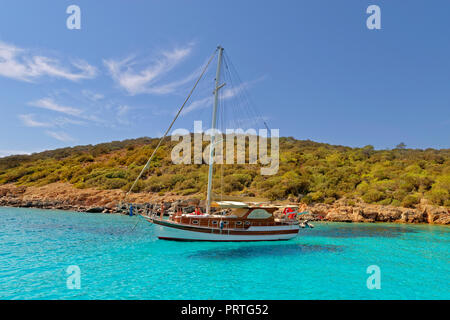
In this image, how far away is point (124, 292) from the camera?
9.24 m

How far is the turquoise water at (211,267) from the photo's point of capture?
9.67 metres

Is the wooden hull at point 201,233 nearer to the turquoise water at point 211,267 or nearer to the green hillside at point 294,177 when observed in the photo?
the turquoise water at point 211,267

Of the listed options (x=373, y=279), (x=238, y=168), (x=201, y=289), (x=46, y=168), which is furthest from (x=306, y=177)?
(x=46, y=168)

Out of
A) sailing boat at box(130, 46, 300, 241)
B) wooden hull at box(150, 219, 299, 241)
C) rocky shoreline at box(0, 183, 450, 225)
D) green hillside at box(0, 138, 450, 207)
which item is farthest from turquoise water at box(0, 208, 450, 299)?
green hillside at box(0, 138, 450, 207)

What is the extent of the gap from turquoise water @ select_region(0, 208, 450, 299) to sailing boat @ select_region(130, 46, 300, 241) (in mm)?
798

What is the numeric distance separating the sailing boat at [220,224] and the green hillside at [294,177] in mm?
21890

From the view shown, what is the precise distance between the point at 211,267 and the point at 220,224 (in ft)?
19.4

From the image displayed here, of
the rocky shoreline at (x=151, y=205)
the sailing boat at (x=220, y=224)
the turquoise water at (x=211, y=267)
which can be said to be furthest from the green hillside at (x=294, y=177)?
the sailing boat at (x=220, y=224)

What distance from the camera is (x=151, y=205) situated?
39.0m

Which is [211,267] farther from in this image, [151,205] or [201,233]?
[151,205]

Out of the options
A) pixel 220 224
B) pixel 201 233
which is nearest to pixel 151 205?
pixel 201 233

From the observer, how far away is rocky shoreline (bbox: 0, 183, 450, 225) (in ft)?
111

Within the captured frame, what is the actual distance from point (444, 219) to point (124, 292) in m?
38.7
